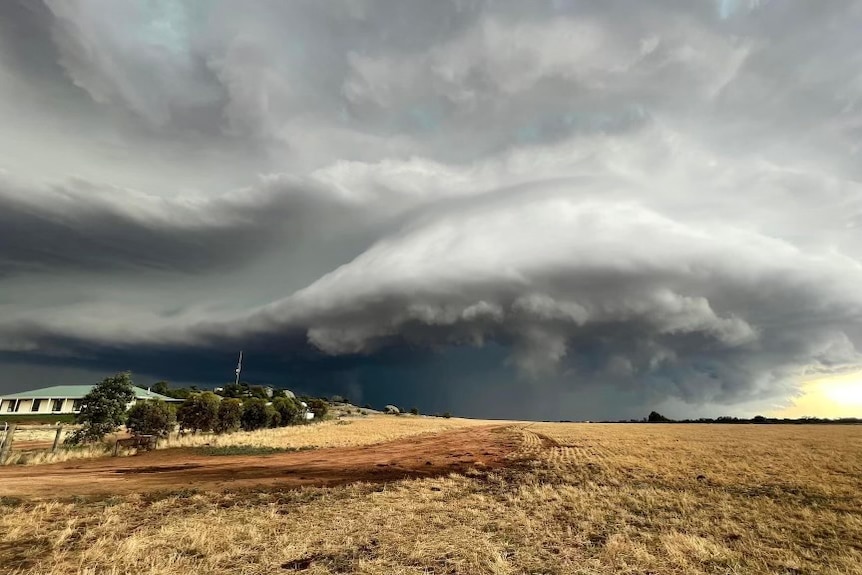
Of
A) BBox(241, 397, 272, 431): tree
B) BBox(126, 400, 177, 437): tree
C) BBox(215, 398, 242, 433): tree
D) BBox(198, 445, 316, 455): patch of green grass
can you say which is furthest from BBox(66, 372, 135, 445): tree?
BBox(241, 397, 272, 431): tree

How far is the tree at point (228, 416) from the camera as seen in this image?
6769 centimetres

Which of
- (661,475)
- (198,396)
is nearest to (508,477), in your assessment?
(661,475)

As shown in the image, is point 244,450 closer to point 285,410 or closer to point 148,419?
point 148,419

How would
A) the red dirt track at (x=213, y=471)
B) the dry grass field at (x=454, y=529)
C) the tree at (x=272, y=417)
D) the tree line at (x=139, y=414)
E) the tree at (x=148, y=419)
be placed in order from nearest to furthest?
the dry grass field at (x=454, y=529) → the red dirt track at (x=213, y=471) → the tree line at (x=139, y=414) → the tree at (x=148, y=419) → the tree at (x=272, y=417)

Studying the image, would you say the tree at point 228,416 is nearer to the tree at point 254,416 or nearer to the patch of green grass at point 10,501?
the tree at point 254,416

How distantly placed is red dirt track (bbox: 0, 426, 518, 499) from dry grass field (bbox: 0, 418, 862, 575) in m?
2.20

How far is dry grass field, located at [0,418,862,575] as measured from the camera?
12.9 m

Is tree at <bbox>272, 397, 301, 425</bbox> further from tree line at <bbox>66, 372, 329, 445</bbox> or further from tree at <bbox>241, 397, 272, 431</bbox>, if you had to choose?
tree line at <bbox>66, 372, 329, 445</bbox>

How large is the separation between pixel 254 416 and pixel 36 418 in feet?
145

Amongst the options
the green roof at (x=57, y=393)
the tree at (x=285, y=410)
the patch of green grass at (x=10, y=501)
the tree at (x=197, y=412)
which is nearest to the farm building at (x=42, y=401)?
the green roof at (x=57, y=393)

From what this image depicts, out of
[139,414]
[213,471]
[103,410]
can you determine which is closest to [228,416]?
[139,414]

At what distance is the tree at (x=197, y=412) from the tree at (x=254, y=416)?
38.4 ft

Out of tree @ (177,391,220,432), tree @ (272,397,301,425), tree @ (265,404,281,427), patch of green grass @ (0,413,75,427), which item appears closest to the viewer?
tree @ (177,391,220,432)

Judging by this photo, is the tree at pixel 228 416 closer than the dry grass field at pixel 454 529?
No
